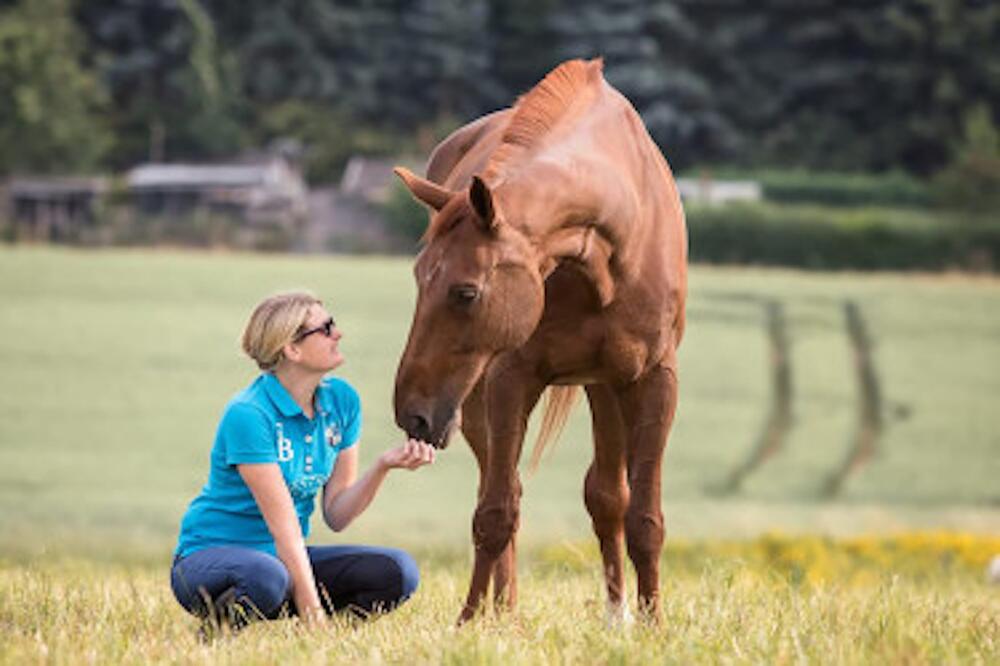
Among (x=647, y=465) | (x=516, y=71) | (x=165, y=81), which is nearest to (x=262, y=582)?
(x=647, y=465)

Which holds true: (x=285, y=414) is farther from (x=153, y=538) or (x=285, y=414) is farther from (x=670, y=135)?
(x=670, y=135)

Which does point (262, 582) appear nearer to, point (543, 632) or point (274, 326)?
point (274, 326)

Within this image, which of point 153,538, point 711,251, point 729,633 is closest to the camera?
point 729,633

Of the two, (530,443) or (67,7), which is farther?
(67,7)

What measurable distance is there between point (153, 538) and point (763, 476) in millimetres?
9357

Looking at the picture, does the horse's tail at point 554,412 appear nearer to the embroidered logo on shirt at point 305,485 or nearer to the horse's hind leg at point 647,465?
the horse's hind leg at point 647,465

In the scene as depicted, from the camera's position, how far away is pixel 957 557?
14.2m

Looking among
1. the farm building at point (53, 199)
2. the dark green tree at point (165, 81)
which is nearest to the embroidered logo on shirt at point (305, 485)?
the farm building at point (53, 199)

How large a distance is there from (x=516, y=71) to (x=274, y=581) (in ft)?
180

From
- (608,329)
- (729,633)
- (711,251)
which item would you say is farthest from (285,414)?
(711,251)

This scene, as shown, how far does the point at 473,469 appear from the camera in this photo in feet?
78.6

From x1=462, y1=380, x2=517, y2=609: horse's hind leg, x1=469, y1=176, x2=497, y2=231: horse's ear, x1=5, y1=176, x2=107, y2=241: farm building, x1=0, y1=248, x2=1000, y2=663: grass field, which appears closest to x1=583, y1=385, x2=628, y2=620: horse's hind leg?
x1=0, y1=248, x2=1000, y2=663: grass field

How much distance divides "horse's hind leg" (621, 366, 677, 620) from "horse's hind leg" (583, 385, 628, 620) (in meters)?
0.40

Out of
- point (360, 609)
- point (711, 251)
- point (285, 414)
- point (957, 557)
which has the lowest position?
point (711, 251)
